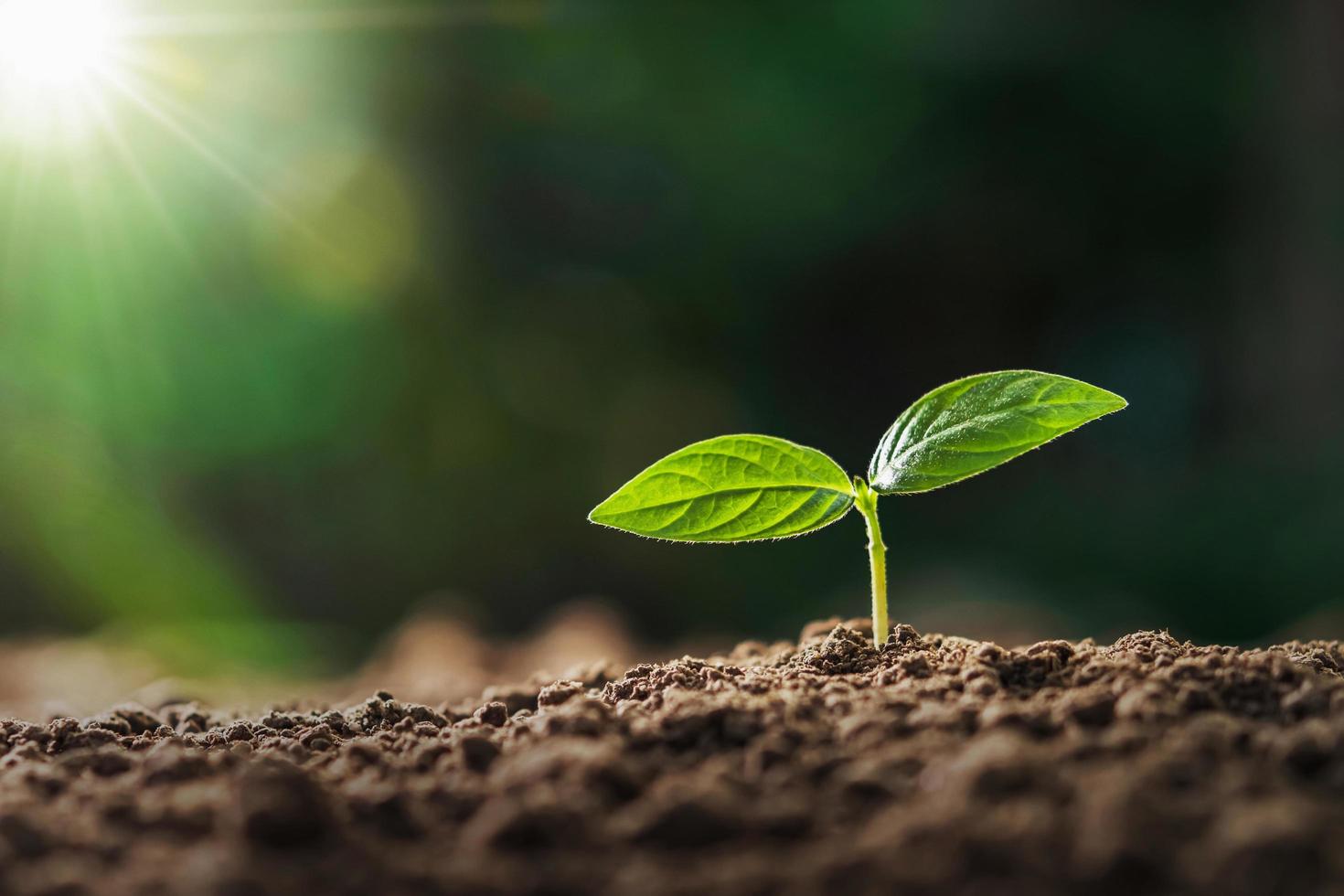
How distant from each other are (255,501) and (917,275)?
2.48 meters

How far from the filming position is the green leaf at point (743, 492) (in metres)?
0.88

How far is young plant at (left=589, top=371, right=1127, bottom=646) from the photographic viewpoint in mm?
864

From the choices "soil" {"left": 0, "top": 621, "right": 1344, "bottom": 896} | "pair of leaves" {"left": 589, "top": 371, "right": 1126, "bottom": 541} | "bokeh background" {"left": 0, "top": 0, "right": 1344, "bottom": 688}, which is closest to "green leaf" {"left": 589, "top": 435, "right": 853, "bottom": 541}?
"pair of leaves" {"left": 589, "top": 371, "right": 1126, "bottom": 541}

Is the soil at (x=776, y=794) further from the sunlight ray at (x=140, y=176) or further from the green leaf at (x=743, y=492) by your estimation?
the sunlight ray at (x=140, y=176)

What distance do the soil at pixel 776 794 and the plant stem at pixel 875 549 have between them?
5 centimetres

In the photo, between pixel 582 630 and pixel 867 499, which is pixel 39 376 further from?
pixel 867 499

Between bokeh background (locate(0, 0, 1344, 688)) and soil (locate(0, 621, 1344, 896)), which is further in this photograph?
bokeh background (locate(0, 0, 1344, 688))

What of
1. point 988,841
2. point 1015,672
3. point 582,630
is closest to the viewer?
point 988,841

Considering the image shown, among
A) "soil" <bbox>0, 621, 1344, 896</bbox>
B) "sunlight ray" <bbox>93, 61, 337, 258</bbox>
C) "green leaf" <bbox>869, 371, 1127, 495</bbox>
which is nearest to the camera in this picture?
"soil" <bbox>0, 621, 1344, 896</bbox>

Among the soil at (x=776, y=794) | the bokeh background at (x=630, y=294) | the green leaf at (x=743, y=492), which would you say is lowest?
the soil at (x=776, y=794)

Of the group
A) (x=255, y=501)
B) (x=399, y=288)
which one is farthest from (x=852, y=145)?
(x=255, y=501)

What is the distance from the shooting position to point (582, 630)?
266 centimetres

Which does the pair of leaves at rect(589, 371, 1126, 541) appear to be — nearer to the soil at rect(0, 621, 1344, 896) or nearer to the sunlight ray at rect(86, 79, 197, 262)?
the soil at rect(0, 621, 1344, 896)

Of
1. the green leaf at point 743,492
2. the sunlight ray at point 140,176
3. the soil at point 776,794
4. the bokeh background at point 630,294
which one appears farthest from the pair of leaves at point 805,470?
the sunlight ray at point 140,176
